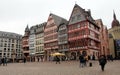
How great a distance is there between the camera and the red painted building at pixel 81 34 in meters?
53.6

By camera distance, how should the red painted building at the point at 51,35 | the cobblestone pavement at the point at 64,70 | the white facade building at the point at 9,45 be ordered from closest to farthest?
1. the cobblestone pavement at the point at 64,70
2. the red painted building at the point at 51,35
3. the white facade building at the point at 9,45

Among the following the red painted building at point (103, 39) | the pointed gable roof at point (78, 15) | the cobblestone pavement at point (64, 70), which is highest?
the pointed gable roof at point (78, 15)

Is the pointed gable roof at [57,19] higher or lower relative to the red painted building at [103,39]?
higher

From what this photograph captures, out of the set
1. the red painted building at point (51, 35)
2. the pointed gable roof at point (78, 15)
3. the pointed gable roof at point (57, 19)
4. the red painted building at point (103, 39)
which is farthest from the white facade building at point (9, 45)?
the pointed gable roof at point (78, 15)

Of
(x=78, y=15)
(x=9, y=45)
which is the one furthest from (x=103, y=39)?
(x=9, y=45)

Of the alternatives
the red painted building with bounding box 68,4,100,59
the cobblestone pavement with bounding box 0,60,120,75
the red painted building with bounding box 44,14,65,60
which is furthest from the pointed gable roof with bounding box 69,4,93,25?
the cobblestone pavement with bounding box 0,60,120,75

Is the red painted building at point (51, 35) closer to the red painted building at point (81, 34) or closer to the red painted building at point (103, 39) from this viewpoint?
the red painted building at point (81, 34)

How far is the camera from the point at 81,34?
55.2 metres

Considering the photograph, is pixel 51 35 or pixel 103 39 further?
pixel 51 35

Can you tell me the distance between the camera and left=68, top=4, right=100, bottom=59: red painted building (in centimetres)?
5364

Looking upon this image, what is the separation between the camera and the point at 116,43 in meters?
86.2

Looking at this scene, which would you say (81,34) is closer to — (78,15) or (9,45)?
(78,15)

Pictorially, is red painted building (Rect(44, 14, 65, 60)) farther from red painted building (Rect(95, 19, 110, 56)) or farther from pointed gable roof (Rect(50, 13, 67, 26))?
red painted building (Rect(95, 19, 110, 56))

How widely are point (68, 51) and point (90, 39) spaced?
8729 millimetres
